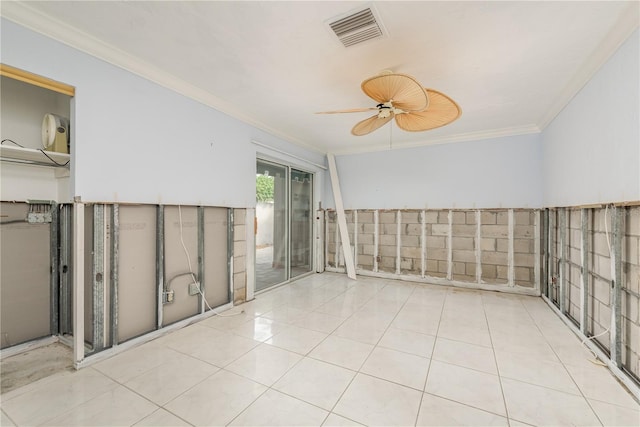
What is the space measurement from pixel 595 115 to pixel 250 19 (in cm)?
320

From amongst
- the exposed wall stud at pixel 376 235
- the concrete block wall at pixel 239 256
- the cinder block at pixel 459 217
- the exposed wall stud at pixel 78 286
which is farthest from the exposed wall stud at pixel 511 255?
the exposed wall stud at pixel 78 286

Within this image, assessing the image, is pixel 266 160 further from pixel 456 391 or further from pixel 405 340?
pixel 456 391

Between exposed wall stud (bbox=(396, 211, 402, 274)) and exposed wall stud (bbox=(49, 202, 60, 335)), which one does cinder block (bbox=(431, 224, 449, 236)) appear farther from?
exposed wall stud (bbox=(49, 202, 60, 335))

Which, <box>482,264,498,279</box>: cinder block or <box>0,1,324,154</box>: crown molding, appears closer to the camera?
<box>0,1,324,154</box>: crown molding

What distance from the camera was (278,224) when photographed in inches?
193

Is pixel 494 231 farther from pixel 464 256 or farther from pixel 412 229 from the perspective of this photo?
pixel 412 229

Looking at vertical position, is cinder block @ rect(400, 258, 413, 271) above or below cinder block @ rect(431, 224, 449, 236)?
below

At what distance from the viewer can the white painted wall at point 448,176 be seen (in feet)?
14.0

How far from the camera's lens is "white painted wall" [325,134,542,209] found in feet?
14.0

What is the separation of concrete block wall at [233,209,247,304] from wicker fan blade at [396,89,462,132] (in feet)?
7.89

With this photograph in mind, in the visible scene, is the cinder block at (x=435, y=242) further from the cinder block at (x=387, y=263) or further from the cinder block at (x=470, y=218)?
the cinder block at (x=387, y=263)

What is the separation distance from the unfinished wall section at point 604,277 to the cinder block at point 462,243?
3.98ft

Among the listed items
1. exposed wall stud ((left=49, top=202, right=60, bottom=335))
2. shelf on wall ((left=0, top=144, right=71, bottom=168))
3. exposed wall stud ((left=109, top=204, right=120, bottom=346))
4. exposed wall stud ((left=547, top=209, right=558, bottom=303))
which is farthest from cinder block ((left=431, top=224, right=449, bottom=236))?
exposed wall stud ((left=49, top=202, right=60, bottom=335))

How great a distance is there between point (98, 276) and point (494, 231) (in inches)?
209
